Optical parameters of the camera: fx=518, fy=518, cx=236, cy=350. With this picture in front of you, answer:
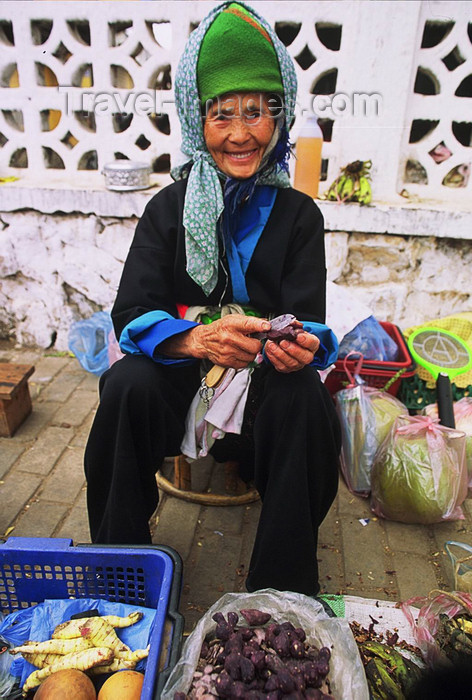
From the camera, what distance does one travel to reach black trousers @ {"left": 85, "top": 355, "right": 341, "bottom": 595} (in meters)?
1.62

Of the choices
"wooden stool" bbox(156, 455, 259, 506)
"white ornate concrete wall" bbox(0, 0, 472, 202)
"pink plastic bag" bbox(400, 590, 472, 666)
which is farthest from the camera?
"white ornate concrete wall" bbox(0, 0, 472, 202)

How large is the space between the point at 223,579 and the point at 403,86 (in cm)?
272

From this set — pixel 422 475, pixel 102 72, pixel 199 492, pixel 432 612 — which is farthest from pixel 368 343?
pixel 102 72

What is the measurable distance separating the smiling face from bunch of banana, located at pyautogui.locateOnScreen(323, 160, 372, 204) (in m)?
1.40

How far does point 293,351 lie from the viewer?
158 cm

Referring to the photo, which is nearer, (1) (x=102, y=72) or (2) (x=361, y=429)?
(2) (x=361, y=429)

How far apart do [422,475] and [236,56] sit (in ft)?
5.70

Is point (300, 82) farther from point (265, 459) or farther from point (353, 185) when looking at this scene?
point (265, 459)

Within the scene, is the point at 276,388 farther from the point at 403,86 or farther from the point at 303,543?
the point at 403,86

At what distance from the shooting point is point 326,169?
3.32 metres

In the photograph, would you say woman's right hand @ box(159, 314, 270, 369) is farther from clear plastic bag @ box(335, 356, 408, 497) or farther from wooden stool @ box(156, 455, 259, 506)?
clear plastic bag @ box(335, 356, 408, 497)

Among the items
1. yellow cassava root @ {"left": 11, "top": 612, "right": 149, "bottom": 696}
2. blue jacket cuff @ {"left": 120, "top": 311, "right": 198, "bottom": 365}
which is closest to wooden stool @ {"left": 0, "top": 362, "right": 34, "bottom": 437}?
blue jacket cuff @ {"left": 120, "top": 311, "right": 198, "bottom": 365}

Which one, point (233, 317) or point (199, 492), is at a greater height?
point (233, 317)

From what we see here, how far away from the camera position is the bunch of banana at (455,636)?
141cm
